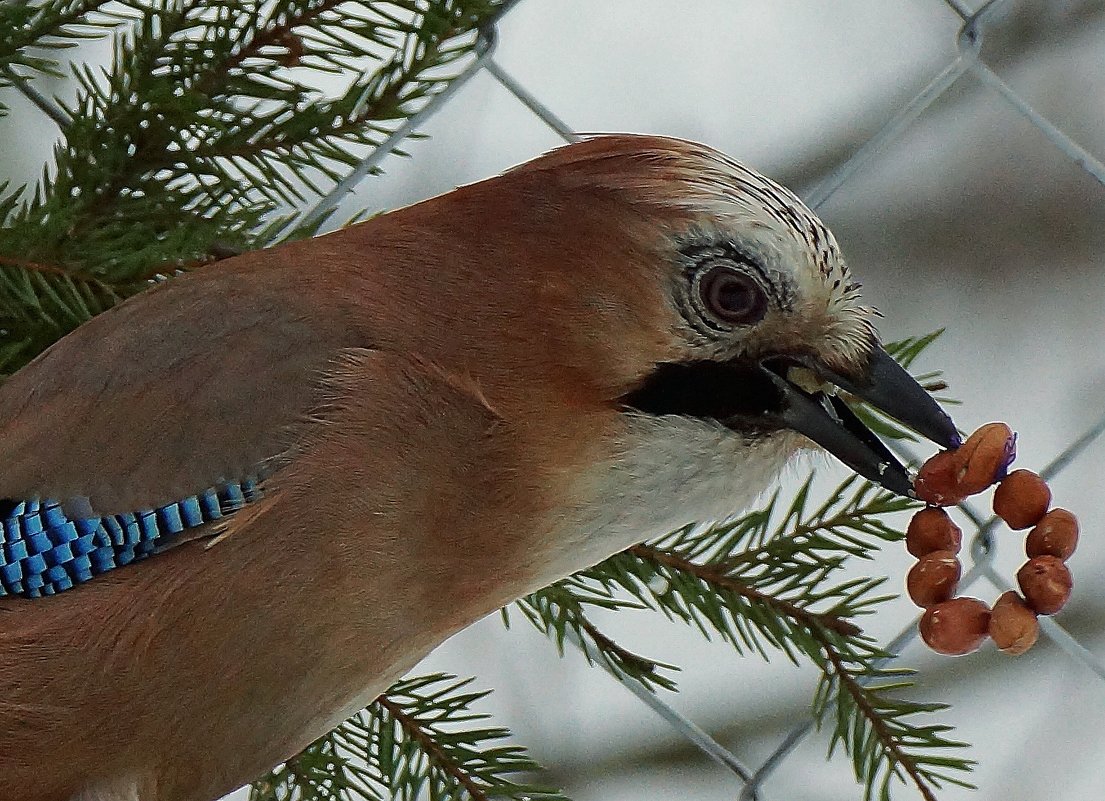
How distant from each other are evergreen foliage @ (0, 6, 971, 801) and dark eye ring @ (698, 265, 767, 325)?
0.51 ft

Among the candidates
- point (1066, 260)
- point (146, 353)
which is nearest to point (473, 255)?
point (146, 353)

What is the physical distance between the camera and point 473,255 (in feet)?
3.18

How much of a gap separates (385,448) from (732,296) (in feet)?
0.71

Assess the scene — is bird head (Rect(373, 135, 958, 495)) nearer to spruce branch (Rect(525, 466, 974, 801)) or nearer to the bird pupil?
the bird pupil

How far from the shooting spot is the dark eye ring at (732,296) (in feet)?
2.97

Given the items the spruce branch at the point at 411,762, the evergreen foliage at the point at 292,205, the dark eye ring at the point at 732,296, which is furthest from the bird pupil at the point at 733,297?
the spruce branch at the point at 411,762

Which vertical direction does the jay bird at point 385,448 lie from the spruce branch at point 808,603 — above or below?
above

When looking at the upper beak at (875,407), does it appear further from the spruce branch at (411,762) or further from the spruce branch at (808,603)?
the spruce branch at (411,762)

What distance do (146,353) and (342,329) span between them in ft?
0.39

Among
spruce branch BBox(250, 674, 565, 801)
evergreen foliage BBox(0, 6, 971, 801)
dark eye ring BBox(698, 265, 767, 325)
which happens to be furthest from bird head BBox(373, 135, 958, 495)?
spruce branch BBox(250, 674, 565, 801)

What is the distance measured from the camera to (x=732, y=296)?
35.6 inches

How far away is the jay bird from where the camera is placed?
0.88 meters

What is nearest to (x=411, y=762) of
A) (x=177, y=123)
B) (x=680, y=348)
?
(x=680, y=348)

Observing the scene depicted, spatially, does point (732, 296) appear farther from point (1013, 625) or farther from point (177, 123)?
point (177, 123)
